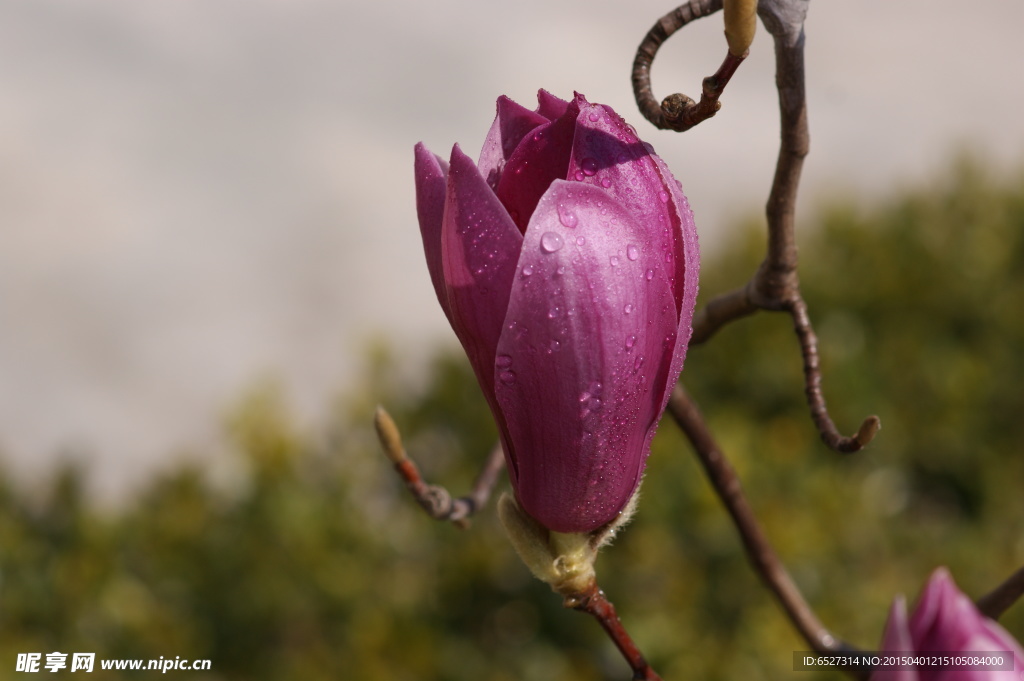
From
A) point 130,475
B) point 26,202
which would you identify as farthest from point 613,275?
point 26,202

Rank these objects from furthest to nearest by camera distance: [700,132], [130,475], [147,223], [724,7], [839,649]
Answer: [700,132]
[147,223]
[130,475]
[839,649]
[724,7]

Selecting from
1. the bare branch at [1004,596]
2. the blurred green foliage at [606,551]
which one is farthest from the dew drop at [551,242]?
the blurred green foliage at [606,551]

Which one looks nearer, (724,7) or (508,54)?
(724,7)

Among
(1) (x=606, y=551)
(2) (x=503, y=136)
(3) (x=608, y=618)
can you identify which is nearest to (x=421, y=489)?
(3) (x=608, y=618)

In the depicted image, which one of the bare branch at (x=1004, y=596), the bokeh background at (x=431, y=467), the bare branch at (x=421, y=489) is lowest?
the bokeh background at (x=431, y=467)

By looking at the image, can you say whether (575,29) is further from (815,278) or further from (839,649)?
(839,649)

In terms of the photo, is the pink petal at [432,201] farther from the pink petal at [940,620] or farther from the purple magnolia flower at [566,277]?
the pink petal at [940,620]
